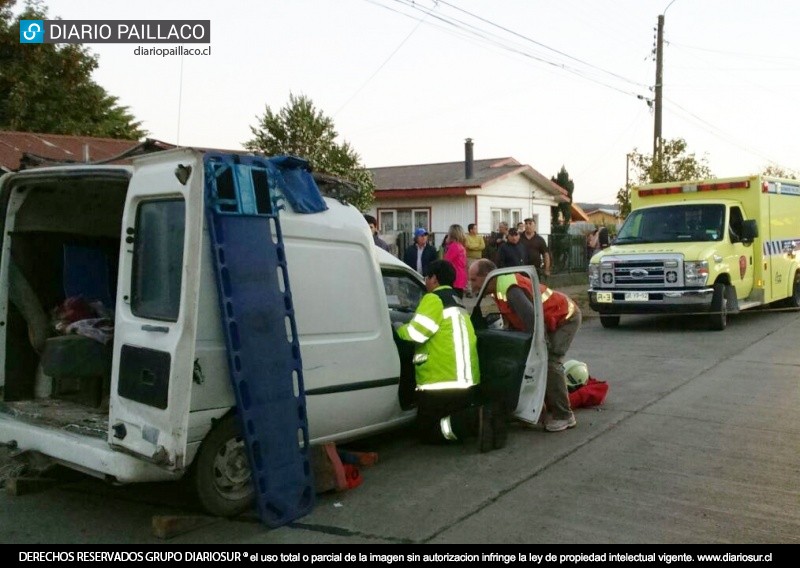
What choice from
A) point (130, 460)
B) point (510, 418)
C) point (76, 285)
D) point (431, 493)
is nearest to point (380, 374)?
point (431, 493)

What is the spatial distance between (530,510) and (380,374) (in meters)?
1.48

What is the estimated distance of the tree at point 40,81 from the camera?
78.2 feet

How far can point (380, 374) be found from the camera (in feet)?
19.2

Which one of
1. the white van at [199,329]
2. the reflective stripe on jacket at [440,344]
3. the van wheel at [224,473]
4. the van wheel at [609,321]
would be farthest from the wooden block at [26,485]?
the van wheel at [609,321]

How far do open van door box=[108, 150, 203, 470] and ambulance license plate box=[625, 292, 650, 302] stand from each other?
34.5ft

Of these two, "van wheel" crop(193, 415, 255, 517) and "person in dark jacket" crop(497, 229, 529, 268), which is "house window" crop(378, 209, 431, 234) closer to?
"person in dark jacket" crop(497, 229, 529, 268)

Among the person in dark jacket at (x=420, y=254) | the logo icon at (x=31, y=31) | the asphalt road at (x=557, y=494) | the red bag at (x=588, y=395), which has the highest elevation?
the logo icon at (x=31, y=31)

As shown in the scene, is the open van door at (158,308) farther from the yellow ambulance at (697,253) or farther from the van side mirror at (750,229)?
the van side mirror at (750,229)

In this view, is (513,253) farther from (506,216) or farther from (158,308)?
(506,216)

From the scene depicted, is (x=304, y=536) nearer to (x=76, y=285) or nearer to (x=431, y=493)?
(x=431, y=493)

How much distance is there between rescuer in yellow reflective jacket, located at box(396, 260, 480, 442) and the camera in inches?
244

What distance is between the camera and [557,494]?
5.28 meters

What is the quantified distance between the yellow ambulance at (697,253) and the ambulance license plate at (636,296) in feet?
0.05

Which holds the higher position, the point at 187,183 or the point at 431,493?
the point at 187,183
